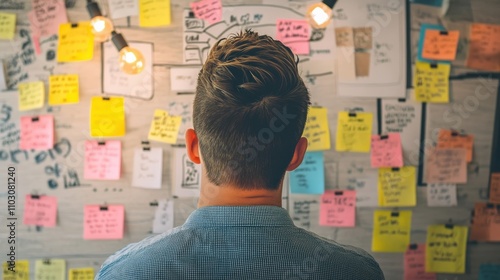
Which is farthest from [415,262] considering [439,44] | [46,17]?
[46,17]

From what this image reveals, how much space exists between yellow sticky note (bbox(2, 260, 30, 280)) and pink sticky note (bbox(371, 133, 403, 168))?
1359 millimetres

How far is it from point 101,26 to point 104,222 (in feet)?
2.35

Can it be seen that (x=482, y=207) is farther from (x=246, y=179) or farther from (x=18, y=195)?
(x=18, y=195)

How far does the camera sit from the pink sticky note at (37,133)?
1885 millimetres

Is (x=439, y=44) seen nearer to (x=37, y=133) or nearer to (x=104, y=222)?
(x=104, y=222)

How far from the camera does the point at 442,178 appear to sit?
1.95 metres

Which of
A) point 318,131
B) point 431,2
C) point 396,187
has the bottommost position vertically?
point 396,187

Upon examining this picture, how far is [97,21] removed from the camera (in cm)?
178

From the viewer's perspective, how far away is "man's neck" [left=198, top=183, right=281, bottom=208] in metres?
0.87

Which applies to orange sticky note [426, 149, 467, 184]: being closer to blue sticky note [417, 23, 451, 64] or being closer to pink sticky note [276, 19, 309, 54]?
blue sticky note [417, 23, 451, 64]

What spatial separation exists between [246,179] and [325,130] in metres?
1.08

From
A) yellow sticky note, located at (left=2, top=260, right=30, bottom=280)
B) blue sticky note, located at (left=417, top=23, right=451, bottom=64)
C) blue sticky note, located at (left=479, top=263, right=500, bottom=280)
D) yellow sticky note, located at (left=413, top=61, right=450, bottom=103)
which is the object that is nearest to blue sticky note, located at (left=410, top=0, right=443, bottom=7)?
blue sticky note, located at (left=417, top=23, right=451, bottom=64)

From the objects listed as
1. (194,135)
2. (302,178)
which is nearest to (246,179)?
(194,135)

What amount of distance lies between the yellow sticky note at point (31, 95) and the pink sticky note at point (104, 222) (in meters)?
0.44
